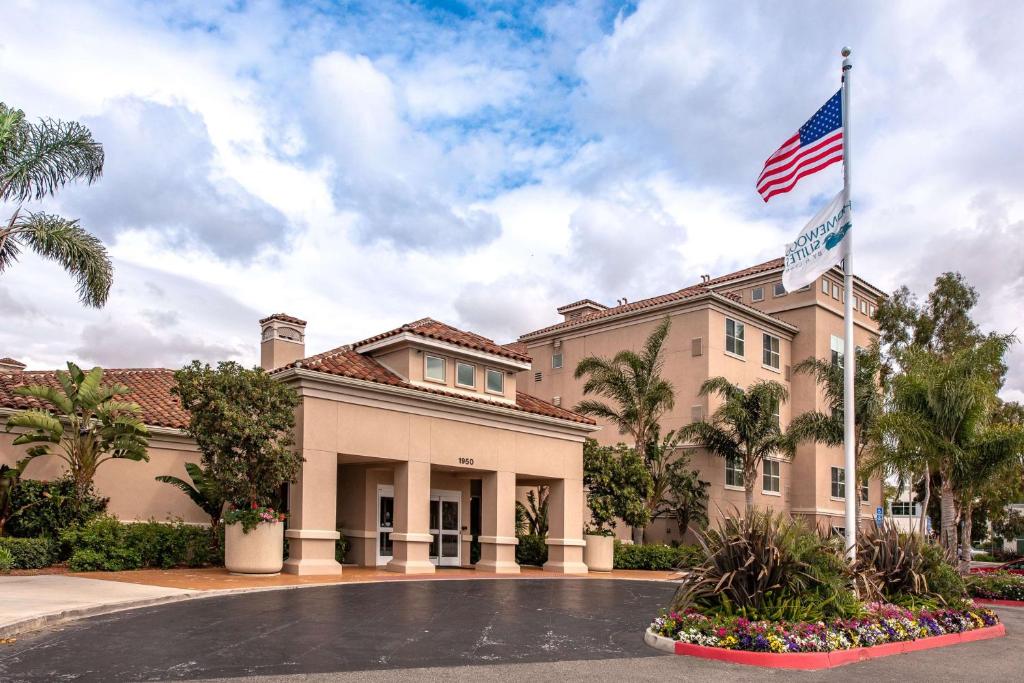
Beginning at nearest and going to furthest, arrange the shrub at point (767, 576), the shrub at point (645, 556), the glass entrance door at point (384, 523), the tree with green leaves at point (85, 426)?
1. the shrub at point (767, 576)
2. the tree with green leaves at point (85, 426)
3. the glass entrance door at point (384, 523)
4. the shrub at point (645, 556)

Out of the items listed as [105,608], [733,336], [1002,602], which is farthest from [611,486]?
[105,608]

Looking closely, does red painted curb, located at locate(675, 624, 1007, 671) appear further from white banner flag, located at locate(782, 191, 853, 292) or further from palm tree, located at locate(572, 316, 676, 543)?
palm tree, located at locate(572, 316, 676, 543)

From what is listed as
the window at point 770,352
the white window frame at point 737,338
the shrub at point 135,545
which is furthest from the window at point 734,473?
the shrub at point 135,545

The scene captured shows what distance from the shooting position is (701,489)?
111 feet

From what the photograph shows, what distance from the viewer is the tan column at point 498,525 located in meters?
25.3

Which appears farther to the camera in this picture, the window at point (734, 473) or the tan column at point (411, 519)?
the window at point (734, 473)

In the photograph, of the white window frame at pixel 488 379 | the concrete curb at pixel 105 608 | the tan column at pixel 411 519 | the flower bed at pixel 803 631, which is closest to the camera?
the flower bed at pixel 803 631

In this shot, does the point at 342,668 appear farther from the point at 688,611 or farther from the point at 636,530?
the point at 636,530

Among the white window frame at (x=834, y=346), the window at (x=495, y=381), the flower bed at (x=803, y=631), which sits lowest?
the flower bed at (x=803, y=631)

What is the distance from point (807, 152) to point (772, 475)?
24.6 metres

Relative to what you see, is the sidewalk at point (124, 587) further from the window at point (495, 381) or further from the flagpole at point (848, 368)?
the window at point (495, 381)

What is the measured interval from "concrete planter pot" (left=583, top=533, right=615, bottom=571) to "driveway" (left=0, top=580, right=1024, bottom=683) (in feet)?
37.7

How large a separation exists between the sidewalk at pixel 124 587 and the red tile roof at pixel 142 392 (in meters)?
4.73

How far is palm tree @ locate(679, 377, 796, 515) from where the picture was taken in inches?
1286
